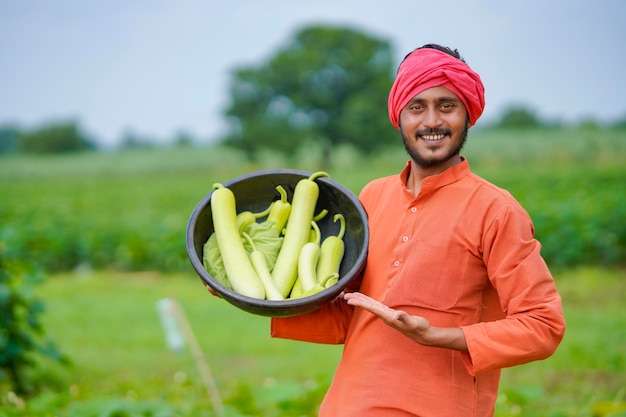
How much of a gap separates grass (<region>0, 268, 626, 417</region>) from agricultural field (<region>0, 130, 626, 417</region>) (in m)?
0.02

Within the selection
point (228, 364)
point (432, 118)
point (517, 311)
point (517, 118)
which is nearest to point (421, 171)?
point (432, 118)

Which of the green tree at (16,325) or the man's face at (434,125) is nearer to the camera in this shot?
the man's face at (434,125)

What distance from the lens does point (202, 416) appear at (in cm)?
402

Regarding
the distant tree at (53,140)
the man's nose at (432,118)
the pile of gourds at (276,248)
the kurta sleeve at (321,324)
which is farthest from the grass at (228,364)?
the distant tree at (53,140)

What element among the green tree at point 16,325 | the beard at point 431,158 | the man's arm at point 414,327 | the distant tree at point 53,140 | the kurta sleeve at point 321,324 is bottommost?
the distant tree at point 53,140

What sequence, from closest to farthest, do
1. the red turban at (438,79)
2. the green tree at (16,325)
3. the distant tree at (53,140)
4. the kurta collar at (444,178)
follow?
the red turban at (438,79) → the kurta collar at (444,178) → the green tree at (16,325) → the distant tree at (53,140)

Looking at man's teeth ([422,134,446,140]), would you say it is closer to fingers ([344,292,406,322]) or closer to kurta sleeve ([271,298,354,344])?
fingers ([344,292,406,322])

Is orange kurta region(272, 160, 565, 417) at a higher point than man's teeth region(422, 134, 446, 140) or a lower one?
lower

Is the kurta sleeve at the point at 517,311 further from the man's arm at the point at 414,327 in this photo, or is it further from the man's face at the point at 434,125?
the man's face at the point at 434,125

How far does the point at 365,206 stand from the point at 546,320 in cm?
74

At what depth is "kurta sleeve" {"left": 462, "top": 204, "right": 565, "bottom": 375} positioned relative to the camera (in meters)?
1.88

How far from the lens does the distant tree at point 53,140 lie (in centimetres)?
3209

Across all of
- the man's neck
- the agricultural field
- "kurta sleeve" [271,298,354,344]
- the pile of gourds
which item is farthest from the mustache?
the agricultural field

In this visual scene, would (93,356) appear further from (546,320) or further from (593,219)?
(593,219)
